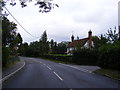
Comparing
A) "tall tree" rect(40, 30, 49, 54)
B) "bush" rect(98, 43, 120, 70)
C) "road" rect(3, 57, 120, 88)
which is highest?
"tall tree" rect(40, 30, 49, 54)

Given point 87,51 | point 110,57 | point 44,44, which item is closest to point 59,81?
point 110,57

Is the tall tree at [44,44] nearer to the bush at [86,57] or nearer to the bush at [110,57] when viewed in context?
the bush at [86,57]

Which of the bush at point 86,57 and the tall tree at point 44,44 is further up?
the tall tree at point 44,44

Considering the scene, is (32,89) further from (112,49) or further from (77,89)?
(112,49)

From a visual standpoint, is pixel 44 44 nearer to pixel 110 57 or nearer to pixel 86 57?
pixel 86 57

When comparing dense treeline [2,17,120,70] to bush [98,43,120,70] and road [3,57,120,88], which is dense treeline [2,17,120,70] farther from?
road [3,57,120,88]

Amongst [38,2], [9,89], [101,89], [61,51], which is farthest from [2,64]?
[61,51]

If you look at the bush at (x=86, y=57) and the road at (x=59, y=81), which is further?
the bush at (x=86, y=57)

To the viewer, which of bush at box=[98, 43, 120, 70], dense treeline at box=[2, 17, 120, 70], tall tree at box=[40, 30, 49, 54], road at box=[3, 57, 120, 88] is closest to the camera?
road at box=[3, 57, 120, 88]

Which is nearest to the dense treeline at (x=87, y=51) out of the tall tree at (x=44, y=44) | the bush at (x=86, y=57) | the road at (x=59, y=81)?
the bush at (x=86, y=57)

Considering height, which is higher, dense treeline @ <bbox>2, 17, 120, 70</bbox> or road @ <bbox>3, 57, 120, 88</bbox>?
dense treeline @ <bbox>2, 17, 120, 70</bbox>

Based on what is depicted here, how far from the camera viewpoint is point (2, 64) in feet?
79.4

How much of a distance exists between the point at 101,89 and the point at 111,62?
11.9 metres

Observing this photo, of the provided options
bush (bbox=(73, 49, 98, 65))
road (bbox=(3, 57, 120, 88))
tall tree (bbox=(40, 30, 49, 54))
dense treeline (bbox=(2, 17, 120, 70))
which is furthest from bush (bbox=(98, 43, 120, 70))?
tall tree (bbox=(40, 30, 49, 54))
